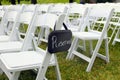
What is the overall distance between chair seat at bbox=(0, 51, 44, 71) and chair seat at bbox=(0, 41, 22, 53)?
33cm

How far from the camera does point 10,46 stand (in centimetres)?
377

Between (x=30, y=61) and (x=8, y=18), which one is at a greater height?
(x=30, y=61)

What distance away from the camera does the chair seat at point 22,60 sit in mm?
2693

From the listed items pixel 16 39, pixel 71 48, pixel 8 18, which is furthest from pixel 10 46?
pixel 71 48

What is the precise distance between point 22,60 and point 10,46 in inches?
35.5

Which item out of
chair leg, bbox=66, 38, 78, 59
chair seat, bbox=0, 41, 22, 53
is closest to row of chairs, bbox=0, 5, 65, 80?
chair seat, bbox=0, 41, 22, 53

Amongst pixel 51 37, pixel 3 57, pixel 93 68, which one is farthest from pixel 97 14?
pixel 51 37

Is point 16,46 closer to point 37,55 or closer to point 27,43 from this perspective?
point 27,43

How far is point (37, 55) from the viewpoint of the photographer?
127 inches

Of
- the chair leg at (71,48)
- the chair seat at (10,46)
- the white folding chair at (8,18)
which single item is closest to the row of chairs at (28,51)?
the chair seat at (10,46)

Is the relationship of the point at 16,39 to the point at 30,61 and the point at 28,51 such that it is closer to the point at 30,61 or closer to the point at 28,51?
the point at 28,51

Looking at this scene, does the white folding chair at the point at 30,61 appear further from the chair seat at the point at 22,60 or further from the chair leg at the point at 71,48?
the chair leg at the point at 71,48

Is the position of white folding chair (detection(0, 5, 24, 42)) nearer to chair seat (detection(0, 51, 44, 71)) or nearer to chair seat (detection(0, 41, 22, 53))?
chair seat (detection(0, 41, 22, 53))

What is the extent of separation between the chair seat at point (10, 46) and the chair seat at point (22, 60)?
0.33 metres
